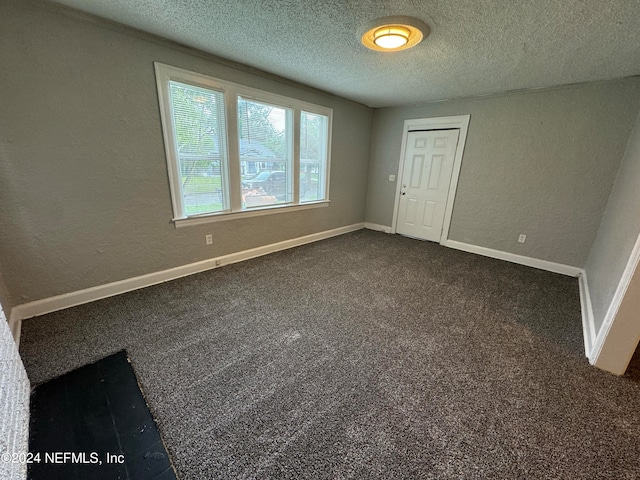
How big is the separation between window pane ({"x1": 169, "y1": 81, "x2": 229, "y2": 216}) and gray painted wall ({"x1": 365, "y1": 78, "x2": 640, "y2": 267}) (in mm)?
3146

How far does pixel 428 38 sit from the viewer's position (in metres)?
2.03

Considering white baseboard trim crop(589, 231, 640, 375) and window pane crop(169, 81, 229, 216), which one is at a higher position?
window pane crop(169, 81, 229, 216)

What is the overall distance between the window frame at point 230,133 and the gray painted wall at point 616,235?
3245 mm

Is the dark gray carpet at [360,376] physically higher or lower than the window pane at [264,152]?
lower

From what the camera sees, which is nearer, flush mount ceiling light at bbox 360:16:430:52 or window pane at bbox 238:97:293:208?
flush mount ceiling light at bbox 360:16:430:52

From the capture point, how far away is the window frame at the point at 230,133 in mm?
2424

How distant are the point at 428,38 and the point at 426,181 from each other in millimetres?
2536

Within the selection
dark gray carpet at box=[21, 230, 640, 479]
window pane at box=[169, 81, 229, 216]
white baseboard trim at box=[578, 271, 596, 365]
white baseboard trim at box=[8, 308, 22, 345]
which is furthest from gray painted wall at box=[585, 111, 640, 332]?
white baseboard trim at box=[8, 308, 22, 345]

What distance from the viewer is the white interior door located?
4.06m

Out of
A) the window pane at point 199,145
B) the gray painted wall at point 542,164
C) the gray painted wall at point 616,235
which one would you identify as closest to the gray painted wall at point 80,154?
the window pane at point 199,145

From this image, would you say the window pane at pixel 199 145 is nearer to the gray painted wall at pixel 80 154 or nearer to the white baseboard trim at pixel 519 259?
the gray painted wall at pixel 80 154

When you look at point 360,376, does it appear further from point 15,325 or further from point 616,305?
point 15,325

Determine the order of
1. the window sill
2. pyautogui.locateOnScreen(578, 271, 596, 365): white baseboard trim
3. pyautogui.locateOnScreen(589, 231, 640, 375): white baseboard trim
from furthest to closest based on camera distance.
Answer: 1. the window sill
2. pyautogui.locateOnScreen(578, 271, 596, 365): white baseboard trim
3. pyautogui.locateOnScreen(589, 231, 640, 375): white baseboard trim

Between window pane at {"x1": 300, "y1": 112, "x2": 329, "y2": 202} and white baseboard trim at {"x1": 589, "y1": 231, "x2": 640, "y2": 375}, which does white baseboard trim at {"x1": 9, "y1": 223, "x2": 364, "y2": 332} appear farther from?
white baseboard trim at {"x1": 589, "y1": 231, "x2": 640, "y2": 375}
